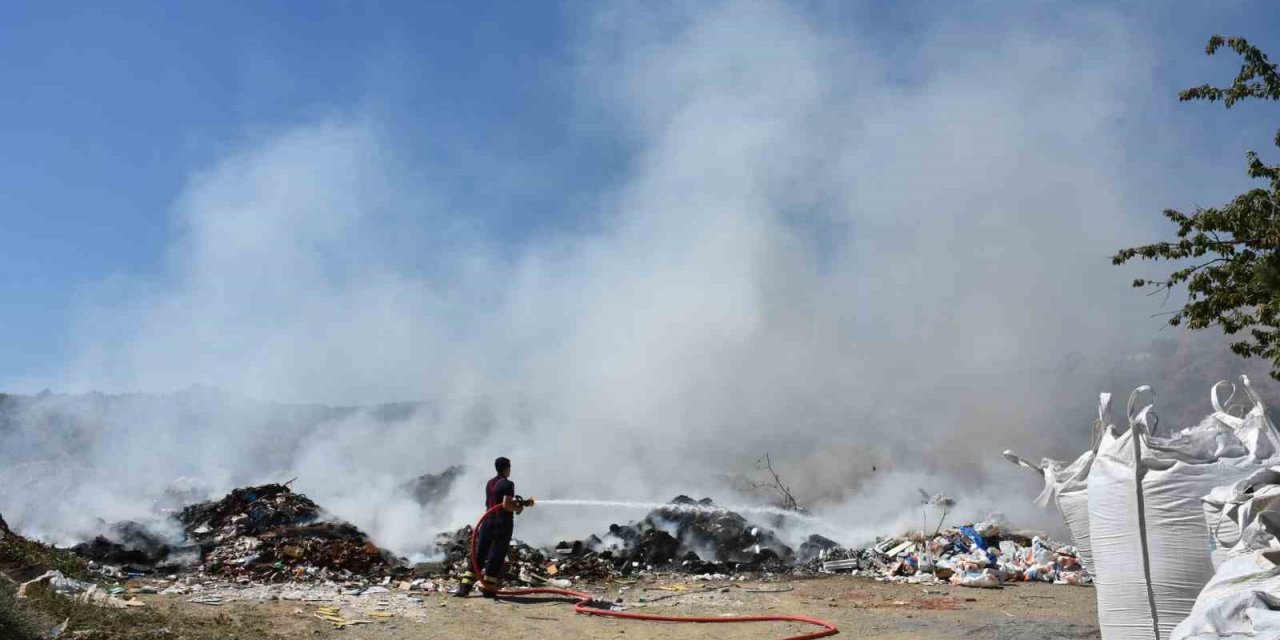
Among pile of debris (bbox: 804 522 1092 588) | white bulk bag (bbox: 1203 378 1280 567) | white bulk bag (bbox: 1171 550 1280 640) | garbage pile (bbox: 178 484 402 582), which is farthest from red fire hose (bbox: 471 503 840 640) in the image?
white bulk bag (bbox: 1171 550 1280 640)

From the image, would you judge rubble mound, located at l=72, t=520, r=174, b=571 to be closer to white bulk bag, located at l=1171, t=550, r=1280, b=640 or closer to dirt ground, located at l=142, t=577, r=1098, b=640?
dirt ground, located at l=142, t=577, r=1098, b=640

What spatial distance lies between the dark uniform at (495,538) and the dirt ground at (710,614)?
1.14 ft

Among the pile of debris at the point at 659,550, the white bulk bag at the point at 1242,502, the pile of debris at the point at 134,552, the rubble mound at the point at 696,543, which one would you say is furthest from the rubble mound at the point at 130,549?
the white bulk bag at the point at 1242,502

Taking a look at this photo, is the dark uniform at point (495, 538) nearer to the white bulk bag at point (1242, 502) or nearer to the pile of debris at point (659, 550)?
the pile of debris at point (659, 550)

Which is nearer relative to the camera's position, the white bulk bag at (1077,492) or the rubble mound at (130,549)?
the white bulk bag at (1077,492)

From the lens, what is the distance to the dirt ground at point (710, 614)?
276 inches

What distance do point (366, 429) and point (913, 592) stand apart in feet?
65.8

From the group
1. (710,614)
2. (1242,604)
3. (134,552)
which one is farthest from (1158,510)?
(134,552)

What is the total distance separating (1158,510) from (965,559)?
7.26 metres

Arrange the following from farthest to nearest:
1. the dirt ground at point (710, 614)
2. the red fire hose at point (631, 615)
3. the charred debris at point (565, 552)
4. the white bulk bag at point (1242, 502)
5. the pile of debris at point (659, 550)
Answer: the pile of debris at point (659, 550) → the charred debris at point (565, 552) → the red fire hose at point (631, 615) → the dirt ground at point (710, 614) → the white bulk bag at point (1242, 502)

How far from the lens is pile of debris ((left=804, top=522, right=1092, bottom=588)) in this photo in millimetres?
10852

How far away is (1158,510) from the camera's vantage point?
4.52 meters

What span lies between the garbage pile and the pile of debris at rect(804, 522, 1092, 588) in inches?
248

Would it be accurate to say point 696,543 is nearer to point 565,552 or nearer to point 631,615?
point 565,552
